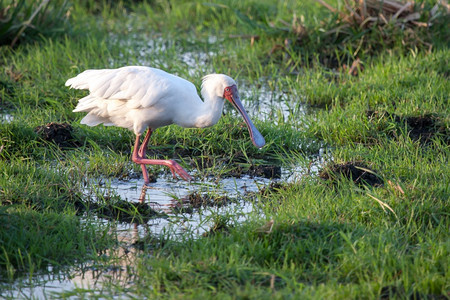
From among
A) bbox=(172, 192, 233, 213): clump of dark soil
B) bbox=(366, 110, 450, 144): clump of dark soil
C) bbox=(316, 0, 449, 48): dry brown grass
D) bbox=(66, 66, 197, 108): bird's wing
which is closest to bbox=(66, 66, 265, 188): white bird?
bbox=(66, 66, 197, 108): bird's wing

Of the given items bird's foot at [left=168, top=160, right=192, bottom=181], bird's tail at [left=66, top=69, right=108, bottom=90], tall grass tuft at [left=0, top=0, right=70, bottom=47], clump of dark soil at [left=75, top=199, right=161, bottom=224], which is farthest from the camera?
tall grass tuft at [left=0, top=0, right=70, bottom=47]

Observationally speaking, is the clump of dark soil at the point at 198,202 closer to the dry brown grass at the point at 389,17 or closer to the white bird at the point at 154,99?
the white bird at the point at 154,99

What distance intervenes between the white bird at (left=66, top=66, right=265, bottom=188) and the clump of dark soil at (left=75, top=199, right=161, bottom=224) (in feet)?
2.15

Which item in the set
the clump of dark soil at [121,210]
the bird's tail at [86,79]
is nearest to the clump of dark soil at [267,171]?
the clump of dark soil at [121,210]

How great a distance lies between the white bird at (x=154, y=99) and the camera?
5910 millimetres

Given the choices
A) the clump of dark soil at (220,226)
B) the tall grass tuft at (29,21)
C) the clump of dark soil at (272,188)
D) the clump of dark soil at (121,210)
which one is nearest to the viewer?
the clump of dark soil at (220,226)

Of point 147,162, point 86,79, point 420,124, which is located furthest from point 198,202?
point 420,124

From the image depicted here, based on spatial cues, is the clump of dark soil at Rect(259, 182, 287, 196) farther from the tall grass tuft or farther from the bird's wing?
the tall grass tuft

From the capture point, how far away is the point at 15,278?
4.14m

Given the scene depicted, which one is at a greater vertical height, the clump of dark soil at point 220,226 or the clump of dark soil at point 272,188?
the clump of dark soil at point 272,188

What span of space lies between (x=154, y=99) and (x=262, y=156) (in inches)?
48.2

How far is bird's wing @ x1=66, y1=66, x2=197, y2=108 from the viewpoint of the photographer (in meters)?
5.92

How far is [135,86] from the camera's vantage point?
5.99 meters

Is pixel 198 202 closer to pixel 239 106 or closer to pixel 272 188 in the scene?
pixel 272 188
